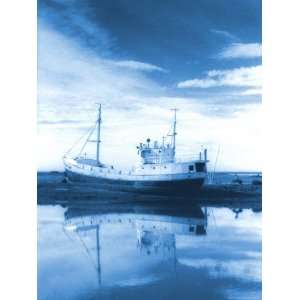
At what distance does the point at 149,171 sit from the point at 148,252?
0.56 meters

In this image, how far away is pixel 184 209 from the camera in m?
3.04

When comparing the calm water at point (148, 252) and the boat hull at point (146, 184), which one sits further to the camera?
the boat hull at point (146, 184)

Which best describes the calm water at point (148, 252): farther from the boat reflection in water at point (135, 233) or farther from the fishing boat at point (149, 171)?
the fishing boat at point (149, 171)

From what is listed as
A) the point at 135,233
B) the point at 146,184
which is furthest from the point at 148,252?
the point at 146,184

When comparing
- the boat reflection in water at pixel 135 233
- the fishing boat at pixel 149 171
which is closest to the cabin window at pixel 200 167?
the fishing boat at pixel 149 171

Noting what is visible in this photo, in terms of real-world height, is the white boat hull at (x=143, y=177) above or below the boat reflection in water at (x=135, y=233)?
above

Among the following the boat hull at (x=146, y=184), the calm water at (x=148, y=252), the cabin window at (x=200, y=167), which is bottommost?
the calm water at (x=148, y=252)

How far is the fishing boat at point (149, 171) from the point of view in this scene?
3.00 metres

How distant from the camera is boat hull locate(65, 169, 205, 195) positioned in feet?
10.1

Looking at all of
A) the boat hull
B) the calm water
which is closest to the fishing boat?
the boat hull

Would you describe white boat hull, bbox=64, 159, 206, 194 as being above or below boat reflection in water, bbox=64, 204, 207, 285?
above

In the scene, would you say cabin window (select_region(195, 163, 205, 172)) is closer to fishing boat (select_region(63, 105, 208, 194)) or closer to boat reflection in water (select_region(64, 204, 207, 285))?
fishing boat (select_region(63, 105, 208, 194))
